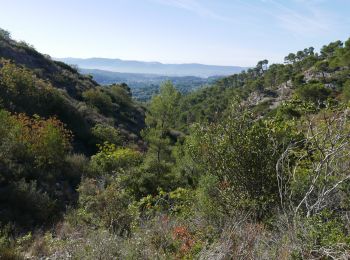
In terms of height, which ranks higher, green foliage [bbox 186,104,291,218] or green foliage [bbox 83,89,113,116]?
green foliage [bbox 186,104,291,218]

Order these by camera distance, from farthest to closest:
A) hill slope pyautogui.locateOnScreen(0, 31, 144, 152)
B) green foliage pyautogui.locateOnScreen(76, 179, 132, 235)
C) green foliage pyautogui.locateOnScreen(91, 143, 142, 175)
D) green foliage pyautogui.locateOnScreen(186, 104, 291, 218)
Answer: hill slope pyautogui.locateOnScreen(0, 31, 144, 152), green foliage pyautogui.locateOnScreen(91, 143, 142, 175), green foliage pyautogui.locateOnScreen(76, 179, 132, 235), green foliage pyautogui.locateOnScreen(186, 104, 291, 218)

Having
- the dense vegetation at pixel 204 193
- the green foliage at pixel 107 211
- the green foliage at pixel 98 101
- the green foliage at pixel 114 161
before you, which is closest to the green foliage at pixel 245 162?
the dense vegetation at pixel 204 193

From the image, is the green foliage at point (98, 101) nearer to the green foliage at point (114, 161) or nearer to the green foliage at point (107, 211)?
the green foliage at point (114, 161)

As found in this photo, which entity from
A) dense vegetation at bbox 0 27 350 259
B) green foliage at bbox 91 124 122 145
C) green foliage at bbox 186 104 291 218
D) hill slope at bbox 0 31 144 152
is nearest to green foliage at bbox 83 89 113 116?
hill slope at bbox 0 31 144 152

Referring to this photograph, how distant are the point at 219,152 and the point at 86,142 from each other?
60.5 ft

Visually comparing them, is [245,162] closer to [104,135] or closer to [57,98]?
[104,135]

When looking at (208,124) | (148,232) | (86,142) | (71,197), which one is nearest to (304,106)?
(208,124)

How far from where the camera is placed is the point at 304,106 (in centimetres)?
673

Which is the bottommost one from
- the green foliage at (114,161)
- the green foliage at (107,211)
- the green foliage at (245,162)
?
the green foliage at (114,161)

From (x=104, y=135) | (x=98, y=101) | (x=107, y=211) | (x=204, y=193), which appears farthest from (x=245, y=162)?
(x=98, y=101)

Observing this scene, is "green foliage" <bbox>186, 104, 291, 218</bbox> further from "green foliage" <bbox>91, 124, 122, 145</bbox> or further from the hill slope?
"green foliage" <bbox>91, 124, 122, 145</bbox>

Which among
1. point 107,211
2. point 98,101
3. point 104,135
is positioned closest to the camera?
point 107,211

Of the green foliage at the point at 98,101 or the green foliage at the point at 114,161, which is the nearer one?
the green foliage at the point at 114,161

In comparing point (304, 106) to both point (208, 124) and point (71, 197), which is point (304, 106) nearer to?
point (208, 124)
